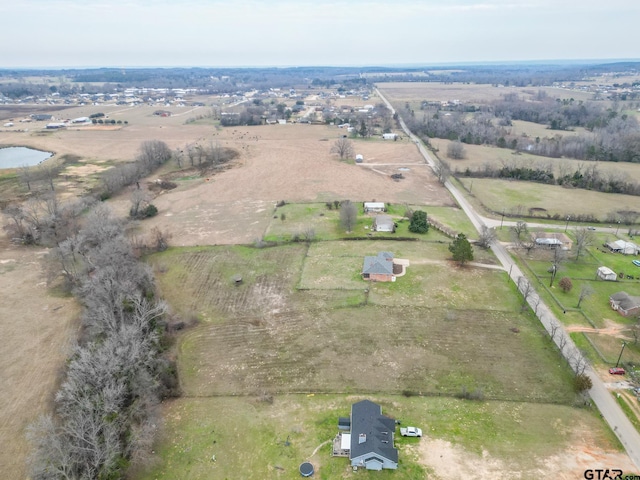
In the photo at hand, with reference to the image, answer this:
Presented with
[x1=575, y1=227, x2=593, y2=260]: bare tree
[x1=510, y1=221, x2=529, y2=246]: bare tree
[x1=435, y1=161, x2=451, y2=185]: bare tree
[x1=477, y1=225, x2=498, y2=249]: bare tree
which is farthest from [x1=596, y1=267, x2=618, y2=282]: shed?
[x1=435, y1=161, x2=451, y2=185]: bare tree

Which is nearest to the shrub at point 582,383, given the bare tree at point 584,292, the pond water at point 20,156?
the bare tree at point 584,292

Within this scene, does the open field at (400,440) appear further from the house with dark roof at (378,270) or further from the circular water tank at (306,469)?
the house with dark roof at (378,270)

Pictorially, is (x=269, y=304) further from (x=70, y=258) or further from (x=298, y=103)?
(x=298, y=103)

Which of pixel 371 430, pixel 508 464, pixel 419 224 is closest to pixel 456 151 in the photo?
pixel 419 224

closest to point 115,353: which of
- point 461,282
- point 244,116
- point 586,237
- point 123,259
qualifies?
point 123,259

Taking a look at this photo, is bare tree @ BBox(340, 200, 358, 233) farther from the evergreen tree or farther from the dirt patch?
the dirt patch
